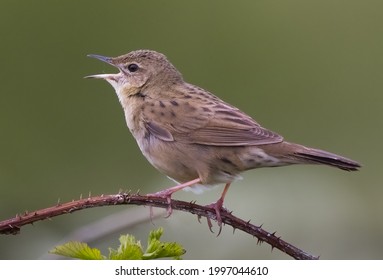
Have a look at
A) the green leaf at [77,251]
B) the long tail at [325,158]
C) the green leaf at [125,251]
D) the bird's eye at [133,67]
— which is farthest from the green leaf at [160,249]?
the bird's eye at [133,67]

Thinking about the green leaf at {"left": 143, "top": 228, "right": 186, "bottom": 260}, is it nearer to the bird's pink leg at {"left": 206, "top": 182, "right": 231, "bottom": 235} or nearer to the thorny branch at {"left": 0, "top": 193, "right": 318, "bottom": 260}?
the thorny branch at {"left": 0, "top": 193, "right": 318, "bottom": 260}

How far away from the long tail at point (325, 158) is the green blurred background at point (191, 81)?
74 centimetres

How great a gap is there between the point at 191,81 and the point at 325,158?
2.23 meters

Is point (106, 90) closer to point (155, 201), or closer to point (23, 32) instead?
point (23, 32)

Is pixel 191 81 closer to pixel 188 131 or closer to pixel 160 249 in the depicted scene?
pixel 188 131

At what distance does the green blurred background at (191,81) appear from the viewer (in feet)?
17.7

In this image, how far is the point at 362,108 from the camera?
603cm

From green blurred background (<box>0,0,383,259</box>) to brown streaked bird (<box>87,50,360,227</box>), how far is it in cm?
35

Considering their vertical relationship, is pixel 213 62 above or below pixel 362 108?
above

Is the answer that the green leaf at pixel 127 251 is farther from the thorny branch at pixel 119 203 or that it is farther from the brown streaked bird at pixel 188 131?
the brown streaked bird at pixel 188 131

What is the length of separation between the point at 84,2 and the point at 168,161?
203cm

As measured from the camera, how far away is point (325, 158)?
12.6 feet

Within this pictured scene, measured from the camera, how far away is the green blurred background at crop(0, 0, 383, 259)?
212 inches
